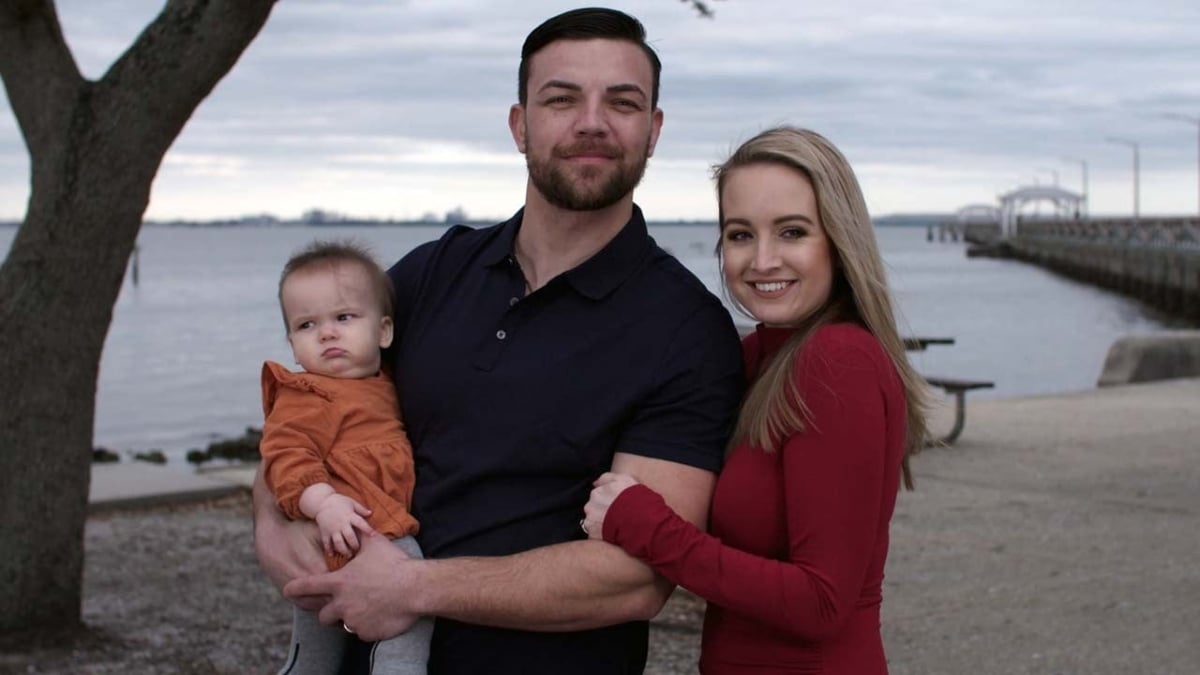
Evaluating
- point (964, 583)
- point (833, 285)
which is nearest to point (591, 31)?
point (833, 285)

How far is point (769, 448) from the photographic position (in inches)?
113

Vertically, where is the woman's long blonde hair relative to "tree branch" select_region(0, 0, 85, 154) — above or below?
below

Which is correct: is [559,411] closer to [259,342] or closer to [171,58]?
[171,58]

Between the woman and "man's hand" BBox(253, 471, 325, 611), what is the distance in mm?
618

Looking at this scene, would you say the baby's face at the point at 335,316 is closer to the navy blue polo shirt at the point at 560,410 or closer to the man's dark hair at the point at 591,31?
the navy blue polo shirt at the point at 560,410

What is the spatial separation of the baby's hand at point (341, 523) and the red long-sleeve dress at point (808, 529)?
53cm

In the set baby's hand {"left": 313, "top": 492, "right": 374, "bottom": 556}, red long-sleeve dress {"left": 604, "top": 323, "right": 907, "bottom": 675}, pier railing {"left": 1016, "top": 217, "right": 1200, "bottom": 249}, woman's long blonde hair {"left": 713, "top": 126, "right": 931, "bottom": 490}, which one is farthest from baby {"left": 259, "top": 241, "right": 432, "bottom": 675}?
pier railing {"left": 1016, "top": 217, "right": 1200, "bottom": 249}

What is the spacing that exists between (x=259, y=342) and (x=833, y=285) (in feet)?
143

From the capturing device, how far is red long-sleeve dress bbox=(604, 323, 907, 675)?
9.07ft

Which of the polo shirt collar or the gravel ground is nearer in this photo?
the polo shirt collar

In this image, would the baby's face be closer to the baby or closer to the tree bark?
the baby

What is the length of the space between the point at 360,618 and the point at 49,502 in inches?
146

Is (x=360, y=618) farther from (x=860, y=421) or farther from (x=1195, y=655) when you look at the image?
(x=1195, y=655)

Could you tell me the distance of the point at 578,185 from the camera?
10.2 ft
